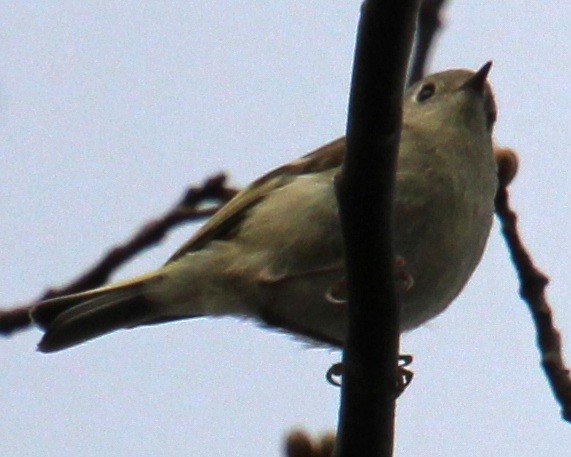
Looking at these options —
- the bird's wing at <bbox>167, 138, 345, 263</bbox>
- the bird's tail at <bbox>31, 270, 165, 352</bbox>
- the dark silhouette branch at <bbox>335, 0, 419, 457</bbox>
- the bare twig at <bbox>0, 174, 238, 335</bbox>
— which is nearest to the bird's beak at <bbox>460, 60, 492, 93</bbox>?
the bird's wing at <bbox>167, 138, 345, 263</bbox>

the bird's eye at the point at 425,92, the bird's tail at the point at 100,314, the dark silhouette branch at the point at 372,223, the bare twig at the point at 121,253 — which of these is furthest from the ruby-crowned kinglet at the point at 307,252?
the dark silhouette branch at the point at 372,223

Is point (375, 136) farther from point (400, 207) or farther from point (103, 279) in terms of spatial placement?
point (400, 207)

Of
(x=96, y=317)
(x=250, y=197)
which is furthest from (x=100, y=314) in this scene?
(x=250, y=197)

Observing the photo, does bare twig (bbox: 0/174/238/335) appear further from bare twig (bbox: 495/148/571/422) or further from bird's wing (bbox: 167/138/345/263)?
bird's wing (bbox: 167/138/345/263)

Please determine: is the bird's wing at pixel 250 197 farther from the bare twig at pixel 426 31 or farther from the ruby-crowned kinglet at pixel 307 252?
the bare twig at pixel 426 31

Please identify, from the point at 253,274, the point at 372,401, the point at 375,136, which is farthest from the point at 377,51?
the point at 253,274

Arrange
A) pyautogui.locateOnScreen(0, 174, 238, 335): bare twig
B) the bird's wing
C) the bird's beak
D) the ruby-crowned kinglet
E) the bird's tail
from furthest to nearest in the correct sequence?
the bird's beak → the bird's wing → the bird's tail → the ruby-crowned kinglet → pyautogui.locateOnScreen(0, 174, 238, 335): bare twig
